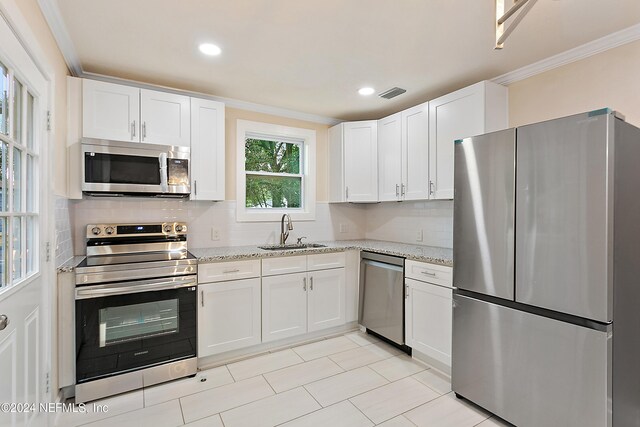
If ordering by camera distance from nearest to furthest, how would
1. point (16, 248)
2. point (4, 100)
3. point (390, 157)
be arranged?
1. point (4, 100)
2. point (16, 248)
3. point (390, 157)

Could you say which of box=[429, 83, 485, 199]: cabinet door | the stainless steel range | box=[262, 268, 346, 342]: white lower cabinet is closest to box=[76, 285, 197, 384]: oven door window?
the stainless steel range

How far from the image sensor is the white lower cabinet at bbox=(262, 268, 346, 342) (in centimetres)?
286

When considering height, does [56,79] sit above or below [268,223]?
above

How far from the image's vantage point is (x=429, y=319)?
2.56 metres

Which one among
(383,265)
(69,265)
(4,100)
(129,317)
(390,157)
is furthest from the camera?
(390,157)

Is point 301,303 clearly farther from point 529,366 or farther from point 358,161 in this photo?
point 529,366

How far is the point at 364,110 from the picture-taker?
3572 mm

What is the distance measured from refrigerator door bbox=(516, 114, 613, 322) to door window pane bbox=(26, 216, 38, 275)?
2.62 m

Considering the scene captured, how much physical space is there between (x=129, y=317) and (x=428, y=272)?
225 cm

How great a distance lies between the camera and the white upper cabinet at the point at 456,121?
2.52 meters

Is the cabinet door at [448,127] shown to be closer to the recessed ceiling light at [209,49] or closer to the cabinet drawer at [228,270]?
the cabinet drawer at [228,270]

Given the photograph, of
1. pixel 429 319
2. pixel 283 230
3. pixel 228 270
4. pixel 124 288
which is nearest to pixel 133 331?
pixel 124 288

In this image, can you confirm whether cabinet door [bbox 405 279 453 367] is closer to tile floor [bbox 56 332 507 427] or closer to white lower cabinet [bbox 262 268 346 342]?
tile floor [bbox 56 332 507 427]

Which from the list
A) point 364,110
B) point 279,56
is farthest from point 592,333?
point 364,110
